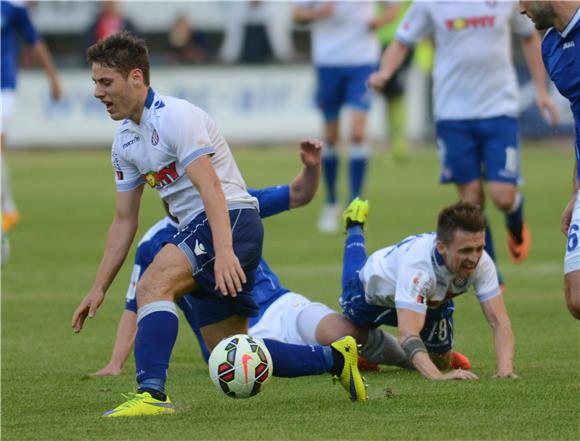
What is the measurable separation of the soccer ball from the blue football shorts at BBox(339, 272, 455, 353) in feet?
4.55

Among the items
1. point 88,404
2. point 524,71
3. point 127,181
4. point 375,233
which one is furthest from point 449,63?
point 524,71

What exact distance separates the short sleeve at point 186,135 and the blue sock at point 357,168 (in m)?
7.75

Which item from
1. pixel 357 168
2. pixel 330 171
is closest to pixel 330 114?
pixel 330 171

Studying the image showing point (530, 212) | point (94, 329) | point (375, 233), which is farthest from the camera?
point (530, 212)

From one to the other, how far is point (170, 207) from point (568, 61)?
2010 millimetres

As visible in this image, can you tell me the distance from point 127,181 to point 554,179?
45.4 ft

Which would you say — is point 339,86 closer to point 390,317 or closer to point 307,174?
point 307,174

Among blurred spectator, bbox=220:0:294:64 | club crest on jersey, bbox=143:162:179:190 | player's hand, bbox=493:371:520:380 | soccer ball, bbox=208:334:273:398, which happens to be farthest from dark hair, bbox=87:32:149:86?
blurred spectator, bbox=220:0:294:64

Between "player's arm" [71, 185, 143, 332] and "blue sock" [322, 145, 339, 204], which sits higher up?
"player's arm" [71, 185, 143, 332]

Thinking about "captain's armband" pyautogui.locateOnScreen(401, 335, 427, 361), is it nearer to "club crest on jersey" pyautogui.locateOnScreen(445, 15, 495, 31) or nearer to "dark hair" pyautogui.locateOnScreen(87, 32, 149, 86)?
"dark hair" pyautogui.locateOnScreen(87, 32, 149, 86)

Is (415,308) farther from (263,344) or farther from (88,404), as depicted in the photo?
(88,404)

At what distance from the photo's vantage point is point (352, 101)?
46.2 feet

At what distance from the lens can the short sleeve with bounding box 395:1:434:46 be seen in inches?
400

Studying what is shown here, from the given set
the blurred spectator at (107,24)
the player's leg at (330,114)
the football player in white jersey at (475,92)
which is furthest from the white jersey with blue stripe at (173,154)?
the blurred spectator at (107,24)
